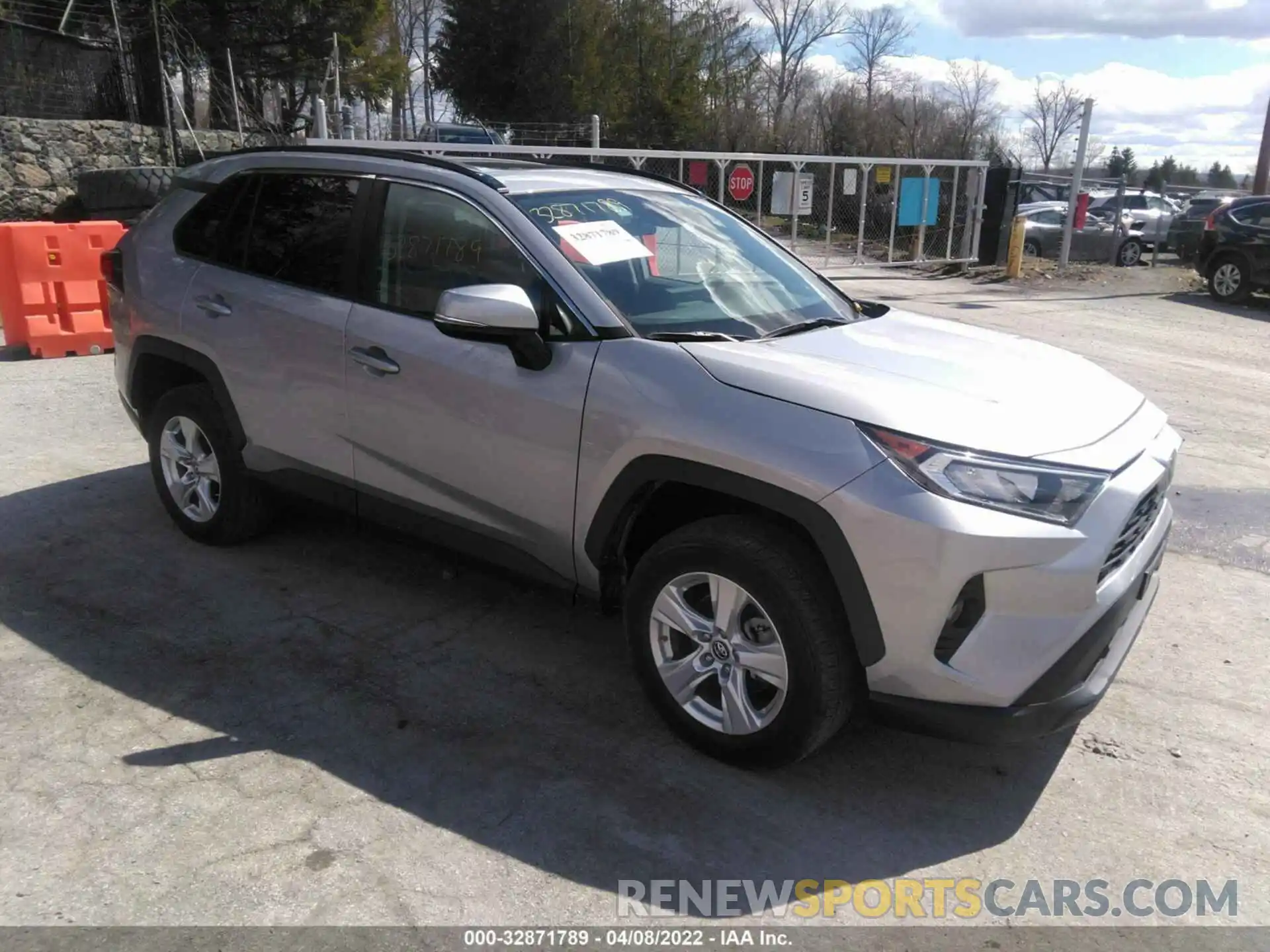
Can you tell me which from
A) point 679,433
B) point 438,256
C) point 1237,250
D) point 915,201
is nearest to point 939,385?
point 679,433

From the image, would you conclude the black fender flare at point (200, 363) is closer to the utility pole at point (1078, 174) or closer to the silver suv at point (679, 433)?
the silver suv at point (679, 433)

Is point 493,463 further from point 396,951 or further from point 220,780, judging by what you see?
point 396,951

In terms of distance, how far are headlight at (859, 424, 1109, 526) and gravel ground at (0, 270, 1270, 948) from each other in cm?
100

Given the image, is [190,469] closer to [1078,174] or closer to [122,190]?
[122,190]

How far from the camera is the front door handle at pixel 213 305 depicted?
4504mm

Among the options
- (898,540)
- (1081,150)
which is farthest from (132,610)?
(1081,150)

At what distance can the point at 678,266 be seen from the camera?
3.97 metres

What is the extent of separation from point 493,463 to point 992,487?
1.70 meters

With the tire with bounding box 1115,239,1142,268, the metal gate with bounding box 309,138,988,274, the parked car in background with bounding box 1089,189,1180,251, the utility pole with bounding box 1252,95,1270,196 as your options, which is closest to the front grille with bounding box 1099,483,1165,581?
the metal gate with bounding box 309,138,988,274

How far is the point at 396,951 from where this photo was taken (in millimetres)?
2521

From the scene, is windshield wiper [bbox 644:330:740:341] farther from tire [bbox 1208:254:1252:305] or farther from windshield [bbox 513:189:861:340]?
tire [bbox 1208:254:1252:305]

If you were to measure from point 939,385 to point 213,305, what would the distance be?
3.16 m

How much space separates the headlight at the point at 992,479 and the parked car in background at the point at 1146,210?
19.5 meters

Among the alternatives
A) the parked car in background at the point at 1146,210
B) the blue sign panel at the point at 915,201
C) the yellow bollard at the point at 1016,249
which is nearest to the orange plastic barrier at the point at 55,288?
the blue sign panel at the point at 915,201
